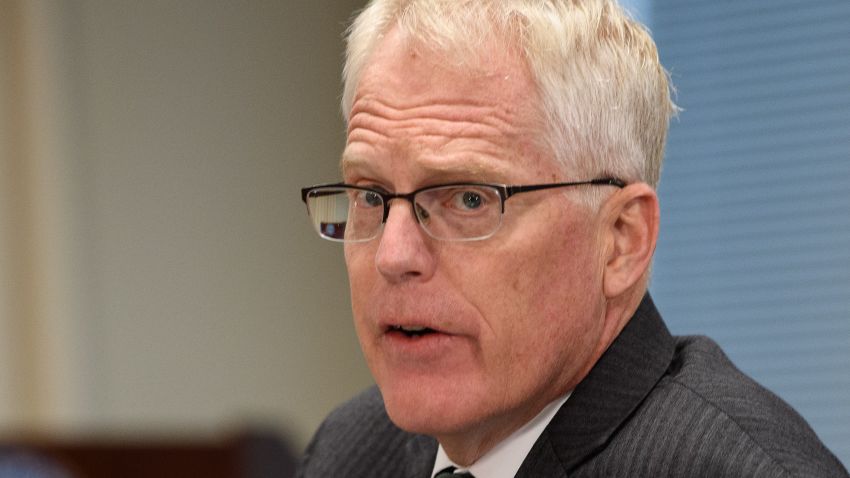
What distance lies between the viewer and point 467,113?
5.49ft

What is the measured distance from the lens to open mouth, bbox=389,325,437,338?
169 cm

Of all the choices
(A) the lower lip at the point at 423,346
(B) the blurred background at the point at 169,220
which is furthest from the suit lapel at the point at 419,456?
(B) the blurred background at the point at 169,220

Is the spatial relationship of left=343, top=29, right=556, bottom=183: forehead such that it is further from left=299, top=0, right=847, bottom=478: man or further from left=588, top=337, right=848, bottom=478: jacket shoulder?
left=588, top=337, right=848, bottom=478: jacket shoulder

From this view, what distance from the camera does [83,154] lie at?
14.3ft

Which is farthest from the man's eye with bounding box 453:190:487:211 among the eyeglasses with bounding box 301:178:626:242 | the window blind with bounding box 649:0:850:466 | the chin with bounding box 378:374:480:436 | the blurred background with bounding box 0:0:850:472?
the blurred background with bounding box 0:0:850:472

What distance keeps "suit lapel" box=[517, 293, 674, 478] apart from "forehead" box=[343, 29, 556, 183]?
1.04 ft

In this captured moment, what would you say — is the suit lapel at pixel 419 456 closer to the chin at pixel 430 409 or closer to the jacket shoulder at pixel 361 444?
the jacket shoulder at pixel 361 444

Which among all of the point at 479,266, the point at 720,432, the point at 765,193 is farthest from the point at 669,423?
the point at 765,193

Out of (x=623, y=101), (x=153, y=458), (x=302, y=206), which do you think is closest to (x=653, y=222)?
(x=623, y=101)

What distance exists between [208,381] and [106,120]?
99 centimetres

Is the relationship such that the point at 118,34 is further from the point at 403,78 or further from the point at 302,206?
the point at 403,78

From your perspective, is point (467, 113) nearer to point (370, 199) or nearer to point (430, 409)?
point (370, 199)

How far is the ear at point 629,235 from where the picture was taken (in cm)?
173

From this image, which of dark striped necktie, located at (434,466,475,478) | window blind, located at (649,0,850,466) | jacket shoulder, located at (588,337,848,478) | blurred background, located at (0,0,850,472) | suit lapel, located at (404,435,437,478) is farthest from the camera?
blurred background, located at (0,0,850,472)
